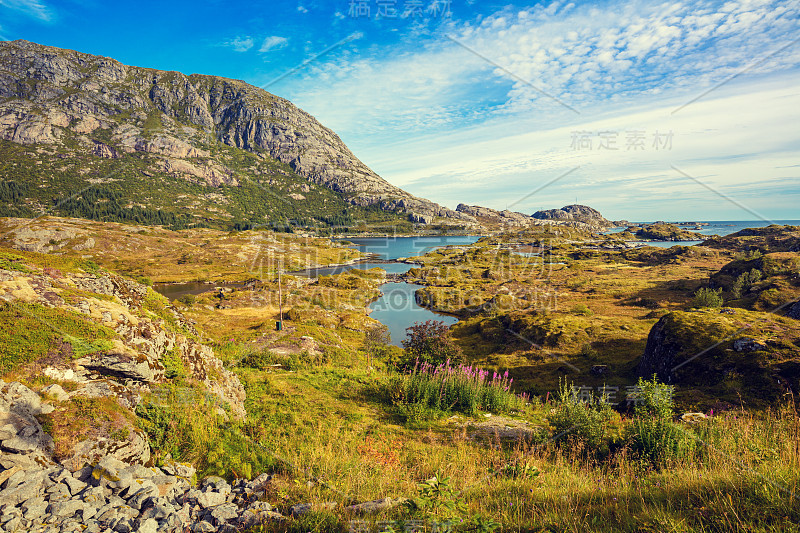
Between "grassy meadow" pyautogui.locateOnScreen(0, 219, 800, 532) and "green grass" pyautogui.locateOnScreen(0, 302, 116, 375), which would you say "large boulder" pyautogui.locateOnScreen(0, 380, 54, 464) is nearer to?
"grassy meadow" pyautogui.locateOnScreen(0, 219, 800, 532)

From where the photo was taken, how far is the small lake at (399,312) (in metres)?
48.0

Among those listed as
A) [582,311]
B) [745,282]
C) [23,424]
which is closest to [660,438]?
[23,424]

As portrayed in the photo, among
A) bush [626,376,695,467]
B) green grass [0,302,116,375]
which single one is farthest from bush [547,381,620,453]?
green grass [0,302,116,375]

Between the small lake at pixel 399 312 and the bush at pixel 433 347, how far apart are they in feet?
67.5

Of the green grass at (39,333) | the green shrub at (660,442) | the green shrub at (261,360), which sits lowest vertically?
the green shrub at (261,360)

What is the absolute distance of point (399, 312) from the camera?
5741 cm

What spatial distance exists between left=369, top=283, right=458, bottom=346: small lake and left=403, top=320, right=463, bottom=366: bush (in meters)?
20.6

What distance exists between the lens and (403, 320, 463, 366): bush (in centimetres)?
1953

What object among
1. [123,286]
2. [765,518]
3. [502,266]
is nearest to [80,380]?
[123,286]

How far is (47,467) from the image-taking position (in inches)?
170

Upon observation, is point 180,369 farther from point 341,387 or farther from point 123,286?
point 341,387

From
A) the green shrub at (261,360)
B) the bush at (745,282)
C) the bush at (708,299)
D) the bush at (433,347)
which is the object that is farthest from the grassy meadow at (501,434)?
the bush at (745,282)

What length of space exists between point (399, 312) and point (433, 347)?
123ft

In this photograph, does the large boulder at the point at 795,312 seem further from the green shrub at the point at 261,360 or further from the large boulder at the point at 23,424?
the large boulder at the point at 23,424
